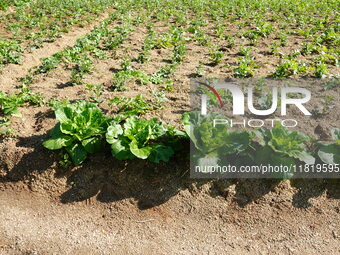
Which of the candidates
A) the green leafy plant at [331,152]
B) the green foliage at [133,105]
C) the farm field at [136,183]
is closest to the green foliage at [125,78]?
the farm field at [136,183]

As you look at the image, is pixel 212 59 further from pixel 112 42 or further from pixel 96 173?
pixel 96 173

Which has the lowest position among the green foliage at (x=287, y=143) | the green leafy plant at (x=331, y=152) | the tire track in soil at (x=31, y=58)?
the tire track in soil at (x=31, y=58)

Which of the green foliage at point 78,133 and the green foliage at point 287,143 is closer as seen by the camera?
the green foliage at point 287,143

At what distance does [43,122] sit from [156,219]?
2739mm

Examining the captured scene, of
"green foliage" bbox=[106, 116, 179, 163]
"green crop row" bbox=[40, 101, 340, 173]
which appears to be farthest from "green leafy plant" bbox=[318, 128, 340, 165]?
"green foliage" bbox=[106, 116, 179, 163]

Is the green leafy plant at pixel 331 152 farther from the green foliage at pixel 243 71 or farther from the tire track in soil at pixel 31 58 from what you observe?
the tire track in soil at pixel 31 58

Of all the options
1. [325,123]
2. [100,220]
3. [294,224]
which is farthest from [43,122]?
[325,123]

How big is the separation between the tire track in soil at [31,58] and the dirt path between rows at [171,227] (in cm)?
360

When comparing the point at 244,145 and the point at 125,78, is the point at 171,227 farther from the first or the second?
the point at 125,78

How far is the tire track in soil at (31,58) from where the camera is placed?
26.1 ft

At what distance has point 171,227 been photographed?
4.89 metres

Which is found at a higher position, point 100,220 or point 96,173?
point 96,173

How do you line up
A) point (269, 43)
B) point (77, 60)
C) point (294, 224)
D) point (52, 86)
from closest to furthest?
1. point (294, 224)
2. point (52, 86)
3. point (77, 60)
4. point (269, 43)

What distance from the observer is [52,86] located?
7.52 metres
